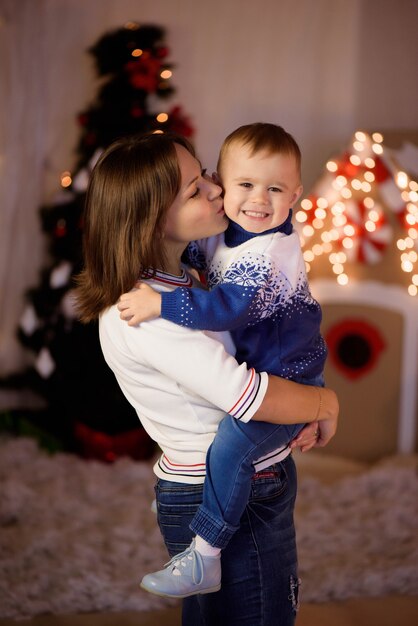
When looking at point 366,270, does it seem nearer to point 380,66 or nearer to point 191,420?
point 380,66

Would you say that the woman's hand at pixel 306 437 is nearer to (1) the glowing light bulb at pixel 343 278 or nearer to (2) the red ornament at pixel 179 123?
(1) the glowing light bulb at pixel 343 278

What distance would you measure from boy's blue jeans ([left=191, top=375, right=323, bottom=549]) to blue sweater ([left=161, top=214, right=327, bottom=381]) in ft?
0.48

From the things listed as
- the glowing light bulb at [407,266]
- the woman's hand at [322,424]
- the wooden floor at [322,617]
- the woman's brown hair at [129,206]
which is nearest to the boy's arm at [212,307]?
A: the woman's brown hair at [129,206]

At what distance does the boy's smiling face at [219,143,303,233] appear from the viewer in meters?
1.47

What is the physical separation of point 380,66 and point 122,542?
2665 mm

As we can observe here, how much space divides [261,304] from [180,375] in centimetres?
21

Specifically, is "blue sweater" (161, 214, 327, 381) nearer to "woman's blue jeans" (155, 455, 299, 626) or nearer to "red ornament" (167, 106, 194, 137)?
"woman's blue jeans" (155, 455, 299, 626)

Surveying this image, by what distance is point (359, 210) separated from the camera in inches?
142

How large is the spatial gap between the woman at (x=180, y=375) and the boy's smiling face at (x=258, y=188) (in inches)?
1.5

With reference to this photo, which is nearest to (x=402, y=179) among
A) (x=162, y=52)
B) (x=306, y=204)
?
(x=306, y=204)

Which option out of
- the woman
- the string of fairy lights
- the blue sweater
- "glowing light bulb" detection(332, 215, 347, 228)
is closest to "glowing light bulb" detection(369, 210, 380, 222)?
the string of fairy lights

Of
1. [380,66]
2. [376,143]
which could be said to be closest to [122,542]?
[376,143]

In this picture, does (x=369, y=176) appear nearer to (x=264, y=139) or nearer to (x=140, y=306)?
(x=264, y=139)

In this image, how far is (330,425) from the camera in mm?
1574
